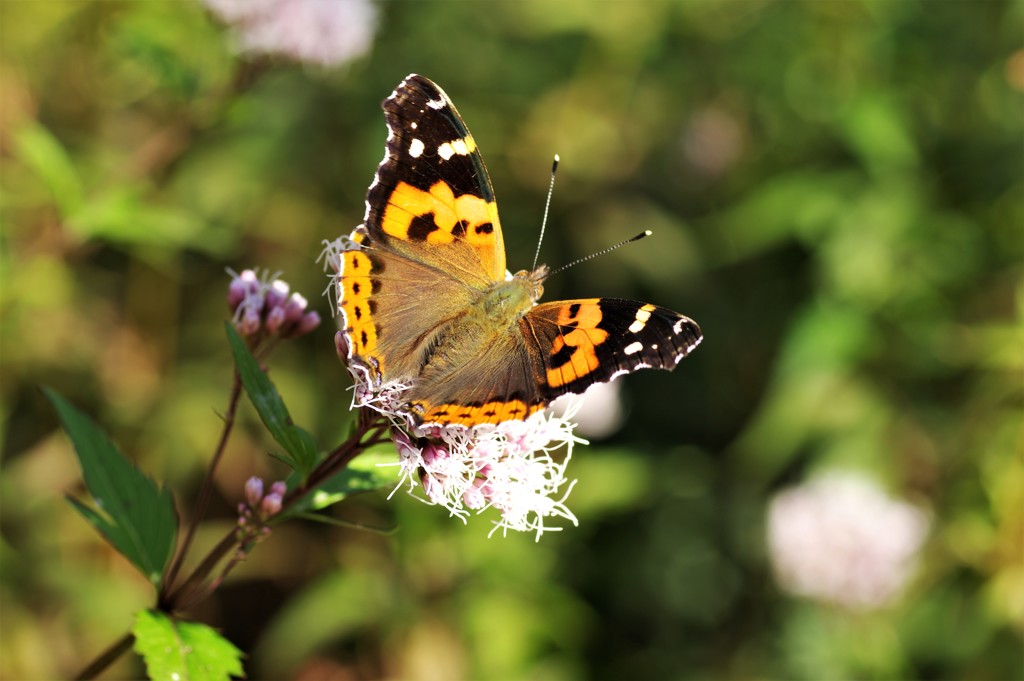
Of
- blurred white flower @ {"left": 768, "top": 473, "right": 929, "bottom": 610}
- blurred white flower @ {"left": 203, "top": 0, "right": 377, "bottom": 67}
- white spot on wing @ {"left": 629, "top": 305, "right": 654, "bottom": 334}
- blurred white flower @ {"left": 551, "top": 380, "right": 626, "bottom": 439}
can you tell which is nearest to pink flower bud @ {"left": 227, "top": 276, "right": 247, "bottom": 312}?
white spot on wing @ {"left": 629, "top": 305, "right": 654, "bottom": 334}

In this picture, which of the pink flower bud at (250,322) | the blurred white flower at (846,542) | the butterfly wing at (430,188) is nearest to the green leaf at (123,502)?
the pink flower bud at (250,322)

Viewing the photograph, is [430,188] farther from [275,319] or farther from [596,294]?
[596,294]

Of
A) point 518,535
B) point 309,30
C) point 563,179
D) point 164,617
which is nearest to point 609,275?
point 563,179

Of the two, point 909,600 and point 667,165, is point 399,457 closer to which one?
point 909,600

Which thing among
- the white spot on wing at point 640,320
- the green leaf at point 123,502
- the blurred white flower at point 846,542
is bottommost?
the blurred white flower at point 846,542

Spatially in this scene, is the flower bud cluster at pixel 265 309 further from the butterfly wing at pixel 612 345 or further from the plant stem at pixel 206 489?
the butterfly wing at pixel 612 345

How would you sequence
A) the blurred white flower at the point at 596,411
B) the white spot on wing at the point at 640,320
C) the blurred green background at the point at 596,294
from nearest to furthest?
the white spot on wing at the point at 640,320 → the blurred green background at the point at 596,294 → the blurred white flower at the point at 596,411

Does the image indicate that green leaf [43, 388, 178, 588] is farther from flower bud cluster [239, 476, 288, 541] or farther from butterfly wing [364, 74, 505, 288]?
butterfly wing [364, 74, 505, 288]
